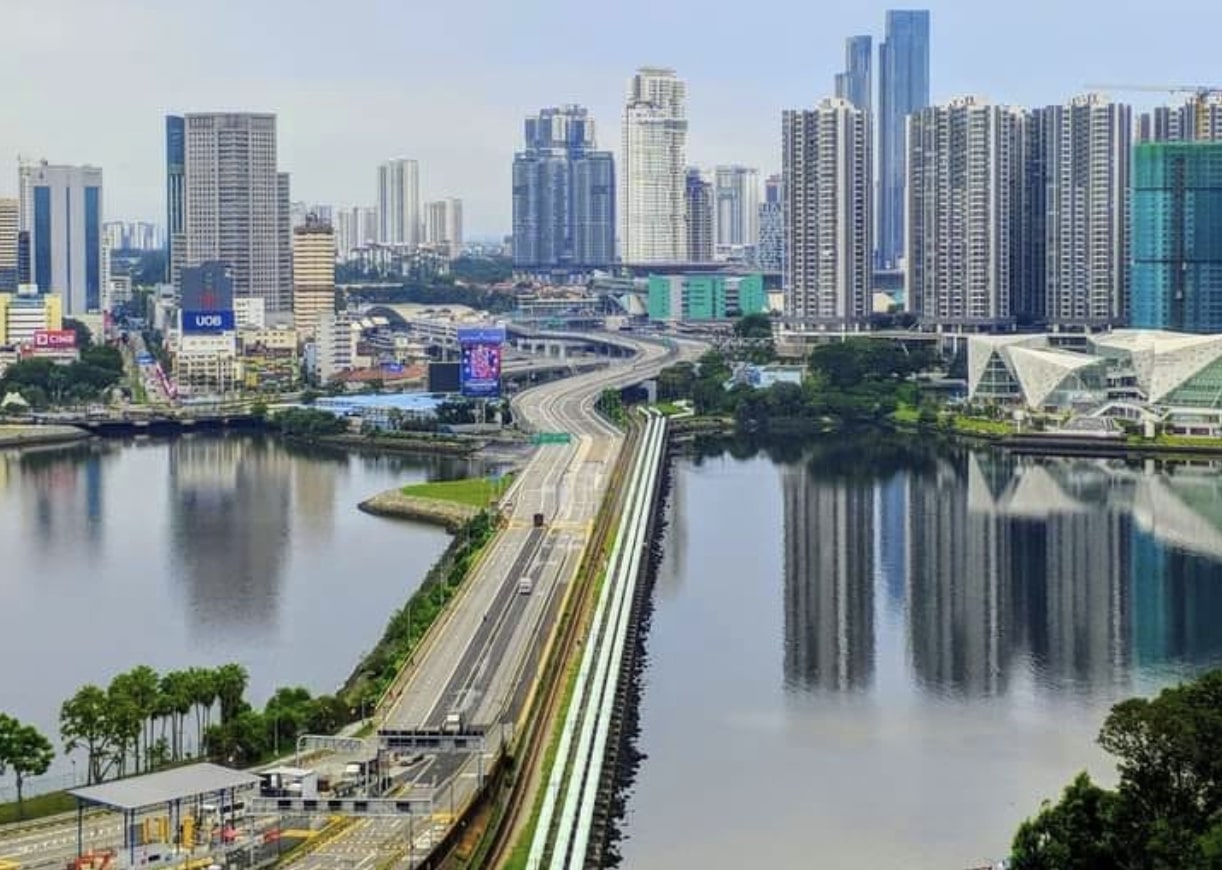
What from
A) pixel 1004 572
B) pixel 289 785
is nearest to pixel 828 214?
pixel 1004 572

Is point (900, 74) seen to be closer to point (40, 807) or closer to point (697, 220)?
point (697, 220)

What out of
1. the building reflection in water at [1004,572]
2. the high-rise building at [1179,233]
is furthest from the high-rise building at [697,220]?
the building reflection in water at [1004,572]

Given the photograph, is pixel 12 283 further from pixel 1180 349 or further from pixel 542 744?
pixel 542 744

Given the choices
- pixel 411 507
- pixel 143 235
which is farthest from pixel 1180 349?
pixel 143 235

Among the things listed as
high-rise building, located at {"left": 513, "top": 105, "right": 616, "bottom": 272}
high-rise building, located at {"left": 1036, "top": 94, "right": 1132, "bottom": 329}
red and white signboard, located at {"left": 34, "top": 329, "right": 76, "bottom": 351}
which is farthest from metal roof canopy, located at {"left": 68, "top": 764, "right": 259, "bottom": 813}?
high-rise building, located at {"left": 513, "top": 105, "right": 616, "bottom": 272}

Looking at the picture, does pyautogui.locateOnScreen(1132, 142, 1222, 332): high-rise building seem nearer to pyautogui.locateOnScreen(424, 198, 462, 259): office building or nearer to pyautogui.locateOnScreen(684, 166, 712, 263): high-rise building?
pyautogui.locateOnScreen(684, 166, 712, 263): high-rise building
